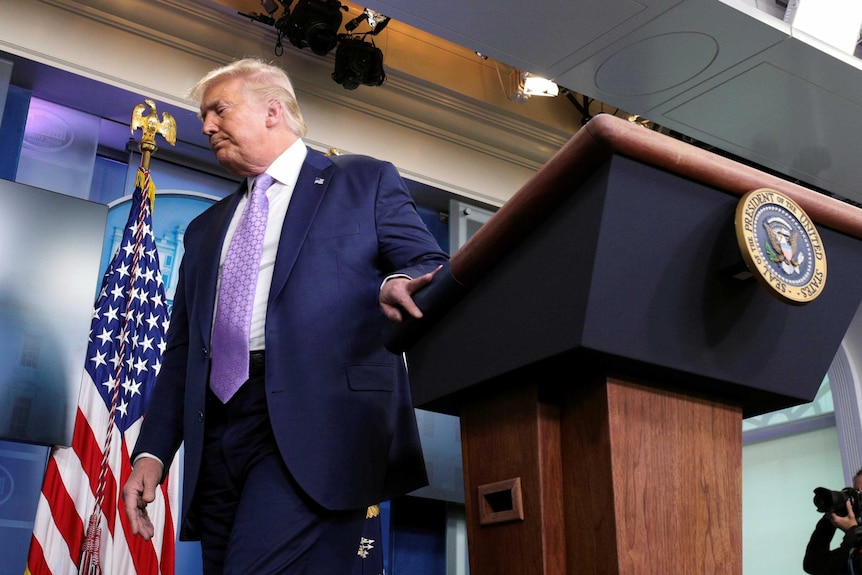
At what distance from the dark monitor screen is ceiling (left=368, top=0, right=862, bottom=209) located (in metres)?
1.84

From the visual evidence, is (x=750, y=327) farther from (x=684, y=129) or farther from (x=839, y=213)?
(x=684, y=129)

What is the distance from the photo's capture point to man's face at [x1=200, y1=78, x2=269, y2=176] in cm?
181

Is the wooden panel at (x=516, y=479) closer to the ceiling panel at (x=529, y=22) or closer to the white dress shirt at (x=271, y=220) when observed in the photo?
the white dress shirt at (x=271, y=220)

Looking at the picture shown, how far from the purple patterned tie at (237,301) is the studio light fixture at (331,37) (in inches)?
152

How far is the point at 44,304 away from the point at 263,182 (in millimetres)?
3076

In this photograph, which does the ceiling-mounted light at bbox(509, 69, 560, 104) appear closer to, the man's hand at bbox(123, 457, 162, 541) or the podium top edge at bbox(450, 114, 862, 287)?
the man's hand at bbox(123, 457, 162, 541)

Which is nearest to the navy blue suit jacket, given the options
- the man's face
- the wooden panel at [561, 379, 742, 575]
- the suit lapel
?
the suit lapel

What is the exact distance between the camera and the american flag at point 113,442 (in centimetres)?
408

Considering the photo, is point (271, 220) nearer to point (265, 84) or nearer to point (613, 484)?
point (265, 84)

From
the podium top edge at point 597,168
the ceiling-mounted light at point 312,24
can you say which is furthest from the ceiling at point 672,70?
the podium top edge at point 597,168

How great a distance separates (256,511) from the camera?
55.6 inches

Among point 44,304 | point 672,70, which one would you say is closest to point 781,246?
point 672,70

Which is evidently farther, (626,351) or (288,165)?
(288,165)

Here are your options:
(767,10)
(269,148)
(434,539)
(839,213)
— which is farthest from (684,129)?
(839,213)
